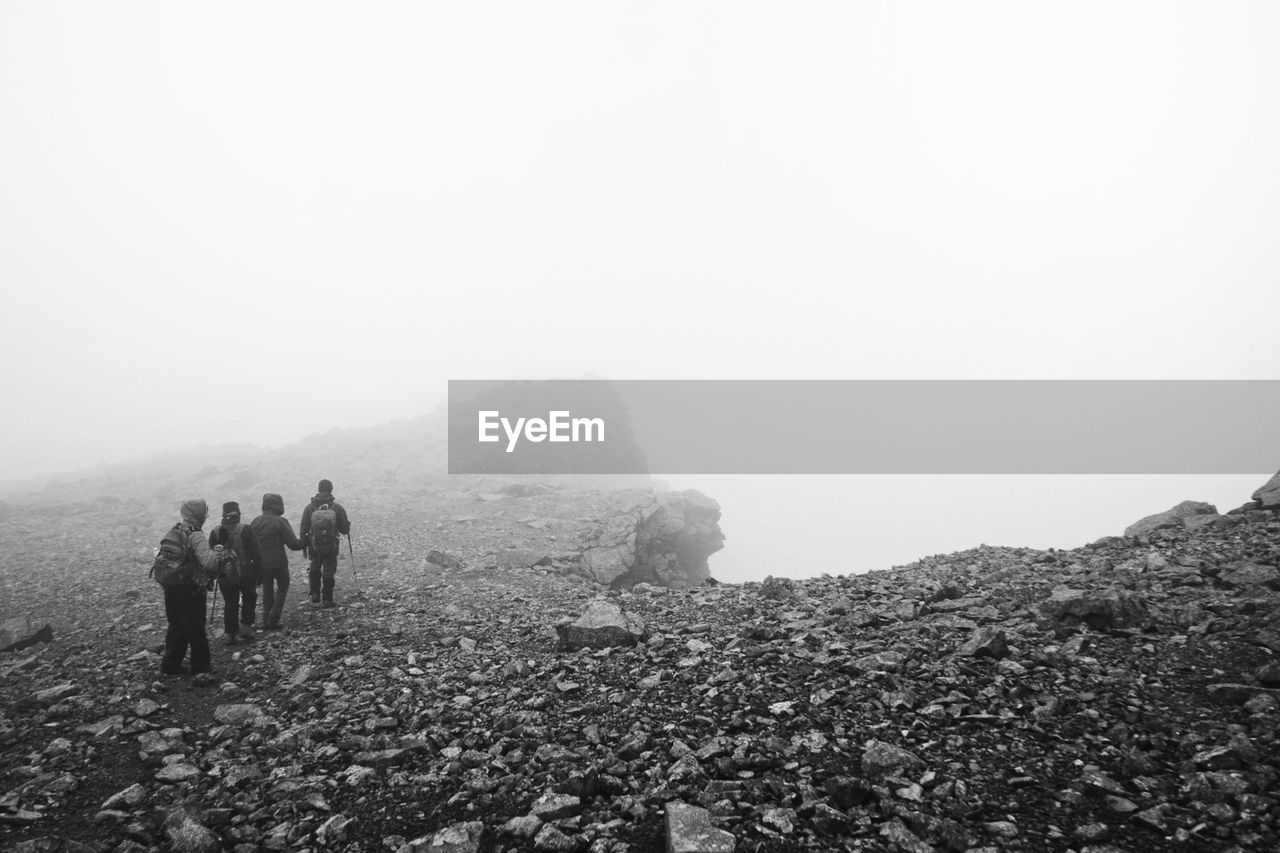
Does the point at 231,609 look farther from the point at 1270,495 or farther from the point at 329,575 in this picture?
the point at 1270,495

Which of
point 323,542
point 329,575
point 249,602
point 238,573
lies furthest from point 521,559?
point 238,573

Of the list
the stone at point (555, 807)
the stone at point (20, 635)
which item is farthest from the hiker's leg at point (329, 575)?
the stone at point (555, 807)

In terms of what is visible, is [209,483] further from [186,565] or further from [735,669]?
[735,669]

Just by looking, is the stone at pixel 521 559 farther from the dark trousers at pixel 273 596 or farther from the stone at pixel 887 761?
→ the stone at pixel 887 761

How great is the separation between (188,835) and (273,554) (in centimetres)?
758

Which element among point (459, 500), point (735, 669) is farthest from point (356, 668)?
point (459, 500)

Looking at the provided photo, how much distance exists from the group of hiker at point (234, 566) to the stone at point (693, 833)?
883 cm

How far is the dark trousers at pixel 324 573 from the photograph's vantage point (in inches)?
514

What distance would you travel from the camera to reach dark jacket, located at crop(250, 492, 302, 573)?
473 inches

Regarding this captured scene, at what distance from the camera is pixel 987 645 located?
733 centimetres

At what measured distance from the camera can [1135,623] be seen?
24.6 feet

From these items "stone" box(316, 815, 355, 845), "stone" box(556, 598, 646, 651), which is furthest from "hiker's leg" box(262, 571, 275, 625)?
"stone" box(316, 815, 355, 845)

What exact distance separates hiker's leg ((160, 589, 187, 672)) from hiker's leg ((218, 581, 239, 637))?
140cm

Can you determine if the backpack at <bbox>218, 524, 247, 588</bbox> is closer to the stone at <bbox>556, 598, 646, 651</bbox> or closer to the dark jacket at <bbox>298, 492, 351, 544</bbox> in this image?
the dark jacket at <bbox>298, 492, 351, 544</bbox>
